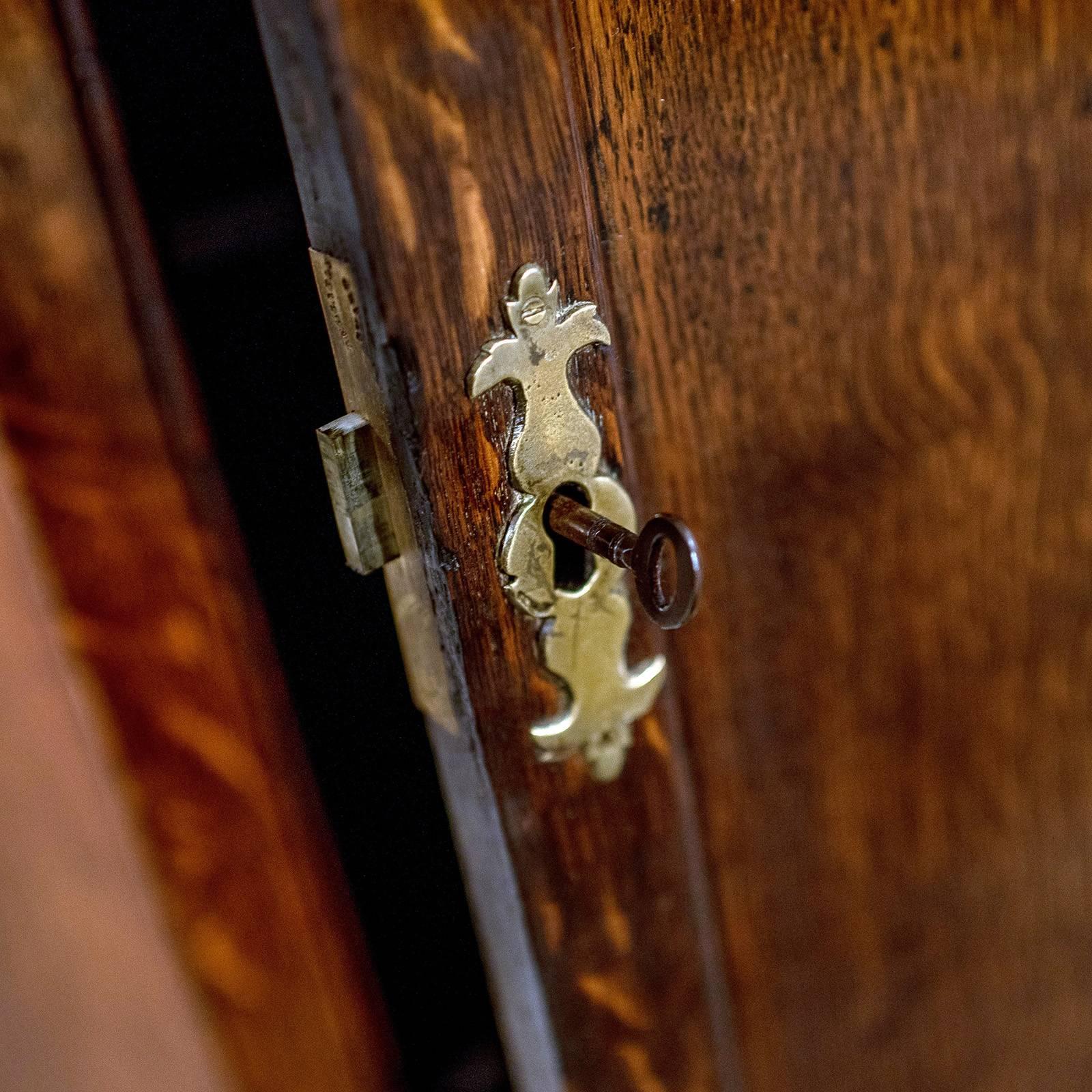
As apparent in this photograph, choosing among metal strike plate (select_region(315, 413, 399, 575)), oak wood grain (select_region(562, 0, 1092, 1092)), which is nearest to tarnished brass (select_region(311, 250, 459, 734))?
metal strike plate (select_region(315, 413, 399, 575))

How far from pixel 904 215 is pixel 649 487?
167 millimetres

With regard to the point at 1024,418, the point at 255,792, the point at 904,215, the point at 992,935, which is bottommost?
the point at 992,935

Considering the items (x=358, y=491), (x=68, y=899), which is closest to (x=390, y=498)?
(x=358, y=491)

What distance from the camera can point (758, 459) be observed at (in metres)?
0.51

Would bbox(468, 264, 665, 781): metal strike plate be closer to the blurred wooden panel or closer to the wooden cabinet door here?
the wooden cabinet door

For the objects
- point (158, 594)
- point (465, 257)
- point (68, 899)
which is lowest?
point (68, 899)

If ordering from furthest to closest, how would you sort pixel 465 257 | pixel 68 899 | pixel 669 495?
1. pixel 68 899
2. pixel 669 495
3. pixel 465 257

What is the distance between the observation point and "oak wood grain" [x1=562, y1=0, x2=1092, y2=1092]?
0.44 metres

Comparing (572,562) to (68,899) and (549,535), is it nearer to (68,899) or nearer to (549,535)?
(549,535)

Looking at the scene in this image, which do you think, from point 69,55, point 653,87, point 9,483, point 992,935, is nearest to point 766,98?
point 653,87

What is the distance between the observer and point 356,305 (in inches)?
14.6

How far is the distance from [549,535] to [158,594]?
25 centimetres

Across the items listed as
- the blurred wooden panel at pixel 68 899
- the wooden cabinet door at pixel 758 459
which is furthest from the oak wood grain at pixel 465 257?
the blurred wooden panel at pixel 68 899

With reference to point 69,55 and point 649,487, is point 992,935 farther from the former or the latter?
point 69,55
